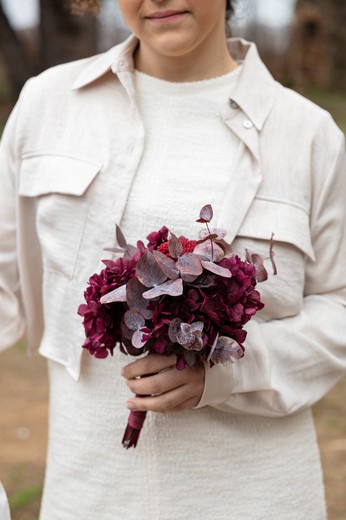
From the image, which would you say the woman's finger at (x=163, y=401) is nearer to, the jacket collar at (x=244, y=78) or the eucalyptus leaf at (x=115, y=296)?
the eucalyptus leaf at (x=115, y=296)

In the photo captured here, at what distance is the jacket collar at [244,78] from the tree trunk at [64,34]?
26.0ft

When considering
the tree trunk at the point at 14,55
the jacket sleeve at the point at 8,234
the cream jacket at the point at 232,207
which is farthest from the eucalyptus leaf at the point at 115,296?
the tree trunk at the point at 14,55

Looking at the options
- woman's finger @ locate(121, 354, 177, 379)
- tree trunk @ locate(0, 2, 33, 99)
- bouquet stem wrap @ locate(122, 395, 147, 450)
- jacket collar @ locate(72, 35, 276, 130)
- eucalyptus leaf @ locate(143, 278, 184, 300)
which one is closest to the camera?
eucalyptus leaf @ locate(143, 278, 184, 300)

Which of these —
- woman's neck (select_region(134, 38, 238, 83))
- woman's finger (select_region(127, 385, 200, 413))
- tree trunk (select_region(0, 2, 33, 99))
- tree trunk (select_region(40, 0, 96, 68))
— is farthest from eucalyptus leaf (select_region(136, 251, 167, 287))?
tree trunk (select_region(0, 2, 33, 99))

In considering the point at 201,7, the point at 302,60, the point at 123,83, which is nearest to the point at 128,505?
the point at 123,83

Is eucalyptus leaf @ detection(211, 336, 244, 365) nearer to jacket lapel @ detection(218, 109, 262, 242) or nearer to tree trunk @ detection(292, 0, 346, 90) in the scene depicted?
jacket lapel @ detection(218, 109, 262, 242)

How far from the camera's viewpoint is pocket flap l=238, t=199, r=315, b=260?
8.07 feet

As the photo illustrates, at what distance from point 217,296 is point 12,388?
4734 millimetres

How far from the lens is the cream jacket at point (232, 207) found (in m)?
2.48

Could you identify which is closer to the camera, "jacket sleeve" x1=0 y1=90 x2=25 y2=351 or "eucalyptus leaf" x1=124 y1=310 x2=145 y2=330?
"eucalyptus leaf" x1=124 y1=310 x2=145 y2=330

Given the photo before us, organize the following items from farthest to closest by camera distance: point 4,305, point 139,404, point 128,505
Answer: point 4,305
point 128,505
point 139,404

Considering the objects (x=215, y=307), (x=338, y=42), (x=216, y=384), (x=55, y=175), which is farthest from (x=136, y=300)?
(x=338, y=42)

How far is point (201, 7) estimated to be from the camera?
238 cm

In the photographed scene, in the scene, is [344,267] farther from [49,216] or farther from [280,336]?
[49,216]
